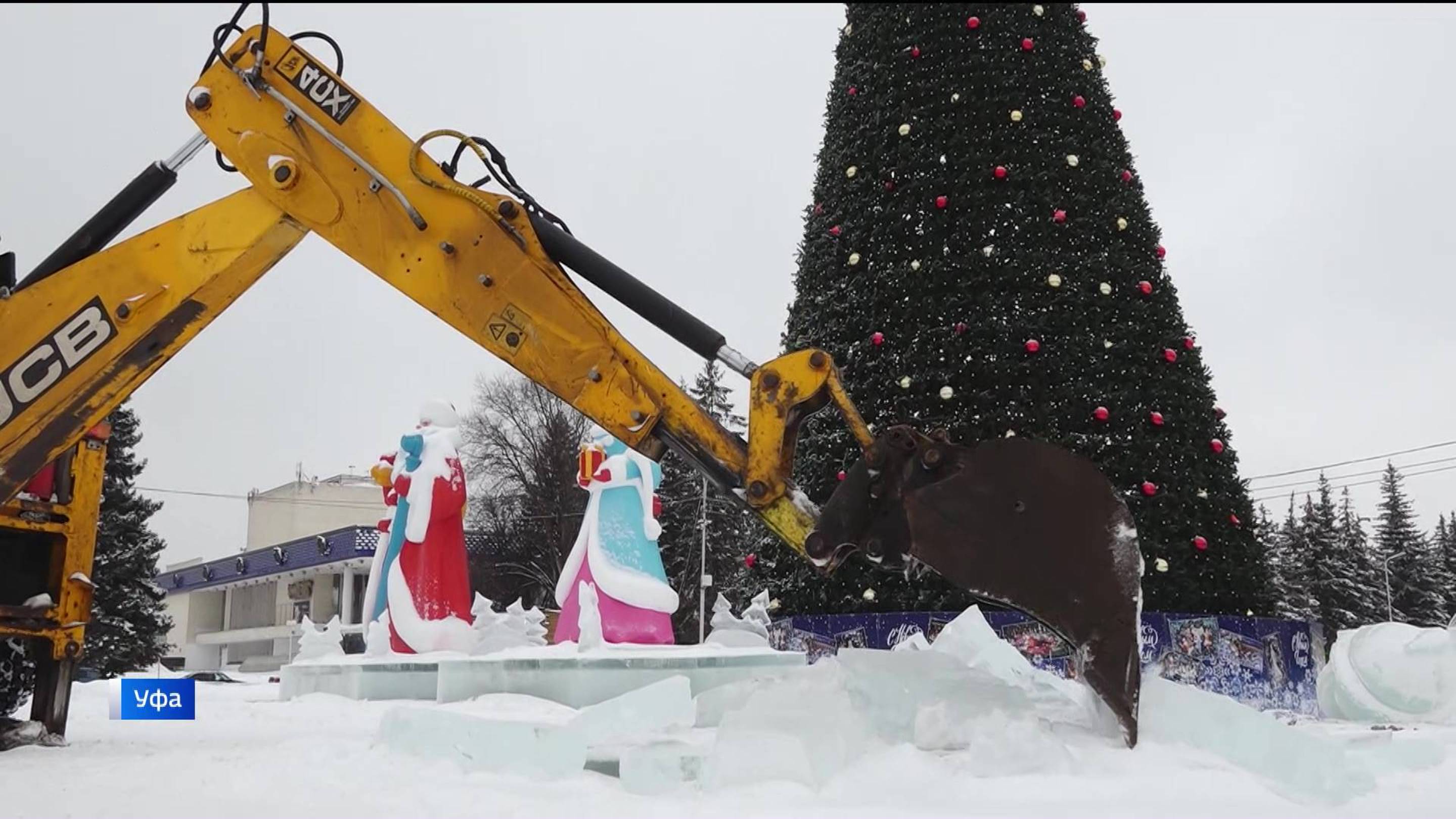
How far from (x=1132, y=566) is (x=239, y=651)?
44.3 m

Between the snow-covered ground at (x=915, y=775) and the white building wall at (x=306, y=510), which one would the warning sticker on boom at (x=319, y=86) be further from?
the white building wall at (x=306, y=510)

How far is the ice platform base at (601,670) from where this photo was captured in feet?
30.0

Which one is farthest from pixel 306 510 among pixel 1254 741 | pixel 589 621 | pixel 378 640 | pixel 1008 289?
pixel 1254 741

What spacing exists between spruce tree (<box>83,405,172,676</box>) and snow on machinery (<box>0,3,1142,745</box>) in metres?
22.7

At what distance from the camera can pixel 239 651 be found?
42.2 meters

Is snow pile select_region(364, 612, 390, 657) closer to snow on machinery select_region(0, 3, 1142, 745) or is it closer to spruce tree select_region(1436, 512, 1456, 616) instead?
snow on machinery select_region(0, 3, 1142, 745)

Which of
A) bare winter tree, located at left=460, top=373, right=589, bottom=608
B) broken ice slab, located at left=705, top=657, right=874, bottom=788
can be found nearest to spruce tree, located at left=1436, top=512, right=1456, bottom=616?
broken ice slab, located at left=705, top=657, right=874, bottom=788

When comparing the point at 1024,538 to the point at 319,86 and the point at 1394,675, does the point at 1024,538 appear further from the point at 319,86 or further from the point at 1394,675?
the point at 1394,675

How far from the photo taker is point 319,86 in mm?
5395

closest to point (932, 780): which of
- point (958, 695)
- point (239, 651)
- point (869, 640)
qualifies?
point (958, 695)

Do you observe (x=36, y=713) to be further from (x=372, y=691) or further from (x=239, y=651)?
(x=239, y=651)

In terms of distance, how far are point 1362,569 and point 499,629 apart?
9.63 metres

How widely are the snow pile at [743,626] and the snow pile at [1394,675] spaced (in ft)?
16.0

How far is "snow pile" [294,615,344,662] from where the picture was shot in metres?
12.4
